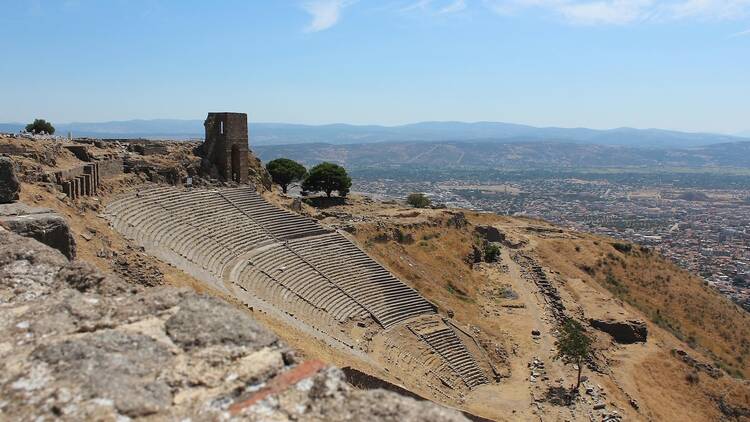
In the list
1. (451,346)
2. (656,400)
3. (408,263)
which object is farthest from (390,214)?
(656,400)

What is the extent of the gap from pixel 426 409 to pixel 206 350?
1976mm

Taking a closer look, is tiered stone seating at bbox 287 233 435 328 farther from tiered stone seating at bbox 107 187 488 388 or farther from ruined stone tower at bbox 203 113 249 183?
ruined stone tower at bbox 203 113 249 183

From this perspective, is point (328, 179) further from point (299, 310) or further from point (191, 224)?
point (299, 310)

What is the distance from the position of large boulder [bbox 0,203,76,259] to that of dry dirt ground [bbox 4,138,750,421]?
6.26m

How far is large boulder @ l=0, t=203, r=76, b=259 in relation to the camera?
27.8 feet

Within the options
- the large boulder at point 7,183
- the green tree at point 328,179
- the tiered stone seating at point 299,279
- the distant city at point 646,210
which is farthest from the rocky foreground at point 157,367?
the distant city at point 646,210

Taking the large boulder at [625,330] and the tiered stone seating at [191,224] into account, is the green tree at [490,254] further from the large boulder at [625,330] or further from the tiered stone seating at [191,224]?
the tiered stone seating at [191,224]

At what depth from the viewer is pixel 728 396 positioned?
24.9 m

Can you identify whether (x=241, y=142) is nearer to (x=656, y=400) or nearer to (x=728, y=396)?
(x=656, y=400)

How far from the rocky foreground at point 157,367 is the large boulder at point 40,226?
113 inches

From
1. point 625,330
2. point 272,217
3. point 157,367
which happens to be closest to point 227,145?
point 272,217

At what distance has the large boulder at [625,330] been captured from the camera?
28.7 meters

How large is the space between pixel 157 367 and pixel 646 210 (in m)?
145

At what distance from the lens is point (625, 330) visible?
94.5 feet
